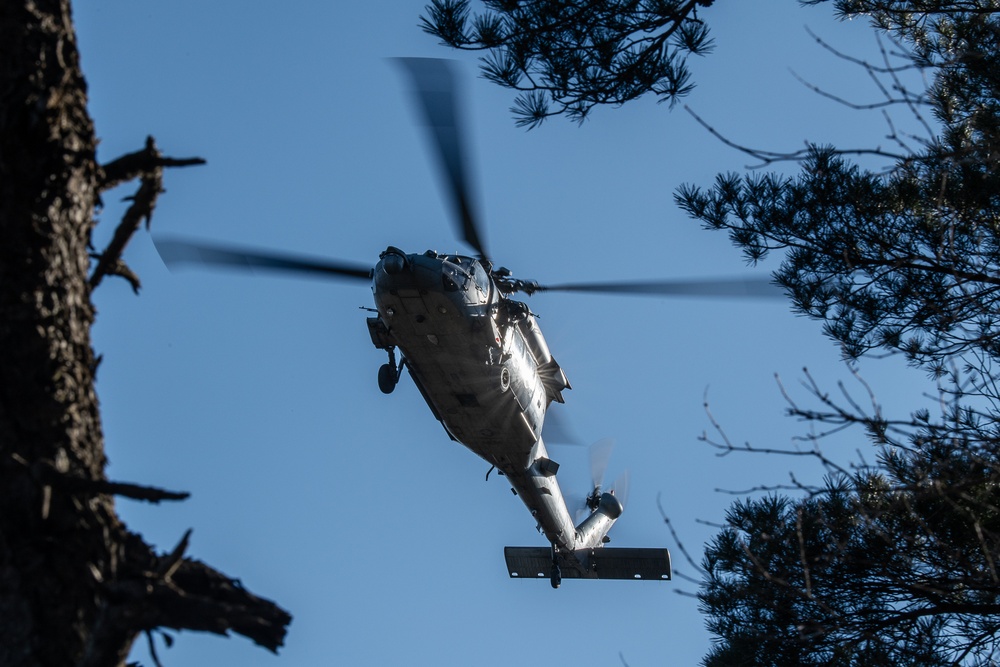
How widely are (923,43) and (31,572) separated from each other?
239 inches

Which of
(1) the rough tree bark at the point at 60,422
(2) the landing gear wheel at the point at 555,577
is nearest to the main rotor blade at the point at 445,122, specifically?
(1) the rough tree bark at the point at 60,422

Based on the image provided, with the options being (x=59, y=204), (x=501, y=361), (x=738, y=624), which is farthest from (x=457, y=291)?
(x=59, y=204)

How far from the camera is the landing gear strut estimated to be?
9.63 metres

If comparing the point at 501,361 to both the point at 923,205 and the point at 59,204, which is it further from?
the point at 59,204

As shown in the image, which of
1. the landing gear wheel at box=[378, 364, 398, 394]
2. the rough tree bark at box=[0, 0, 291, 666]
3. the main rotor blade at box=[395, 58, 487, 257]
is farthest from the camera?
the landing gear wheel at box=[378, 364, 398, 394]

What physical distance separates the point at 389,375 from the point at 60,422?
7.09 meters

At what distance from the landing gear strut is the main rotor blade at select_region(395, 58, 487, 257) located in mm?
1982

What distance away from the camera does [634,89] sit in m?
6.70

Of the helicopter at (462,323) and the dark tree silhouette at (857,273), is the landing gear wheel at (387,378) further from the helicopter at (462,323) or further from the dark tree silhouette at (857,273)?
the dark tree silhouette at (857,273)

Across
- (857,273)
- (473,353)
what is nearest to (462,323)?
(473,353)

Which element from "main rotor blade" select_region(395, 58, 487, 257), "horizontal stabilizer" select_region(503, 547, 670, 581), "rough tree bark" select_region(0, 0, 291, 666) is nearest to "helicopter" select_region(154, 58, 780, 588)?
"main rotor blade" select_region(395, 58, 487, 257)

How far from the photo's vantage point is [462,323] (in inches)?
360

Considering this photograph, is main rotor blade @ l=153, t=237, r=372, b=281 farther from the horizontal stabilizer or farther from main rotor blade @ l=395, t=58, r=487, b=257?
the horizontal stabilizer

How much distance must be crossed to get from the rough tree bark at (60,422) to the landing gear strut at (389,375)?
6.77 meters
